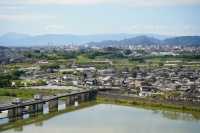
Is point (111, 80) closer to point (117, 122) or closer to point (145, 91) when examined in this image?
point (145, 91)

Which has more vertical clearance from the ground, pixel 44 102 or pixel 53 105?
pixel 44 102

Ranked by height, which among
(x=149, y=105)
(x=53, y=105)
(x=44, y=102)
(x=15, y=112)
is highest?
(x=44, y=102)

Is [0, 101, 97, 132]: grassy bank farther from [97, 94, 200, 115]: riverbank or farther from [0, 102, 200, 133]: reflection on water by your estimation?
[97, 94, 200, 115]: riverbank

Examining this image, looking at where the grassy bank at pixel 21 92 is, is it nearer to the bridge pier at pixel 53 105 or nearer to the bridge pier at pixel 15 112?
the bridge pier at pixel 53 105

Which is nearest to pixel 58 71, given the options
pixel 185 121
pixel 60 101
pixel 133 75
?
pixel 133 75

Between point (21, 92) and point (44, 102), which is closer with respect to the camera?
point (44, 102)

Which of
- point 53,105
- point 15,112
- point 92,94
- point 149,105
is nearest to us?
point 15,112

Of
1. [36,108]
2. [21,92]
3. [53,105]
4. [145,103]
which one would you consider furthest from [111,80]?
[36,108]

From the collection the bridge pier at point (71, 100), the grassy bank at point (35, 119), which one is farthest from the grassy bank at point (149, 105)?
the grassy bank at point (35, 119)
